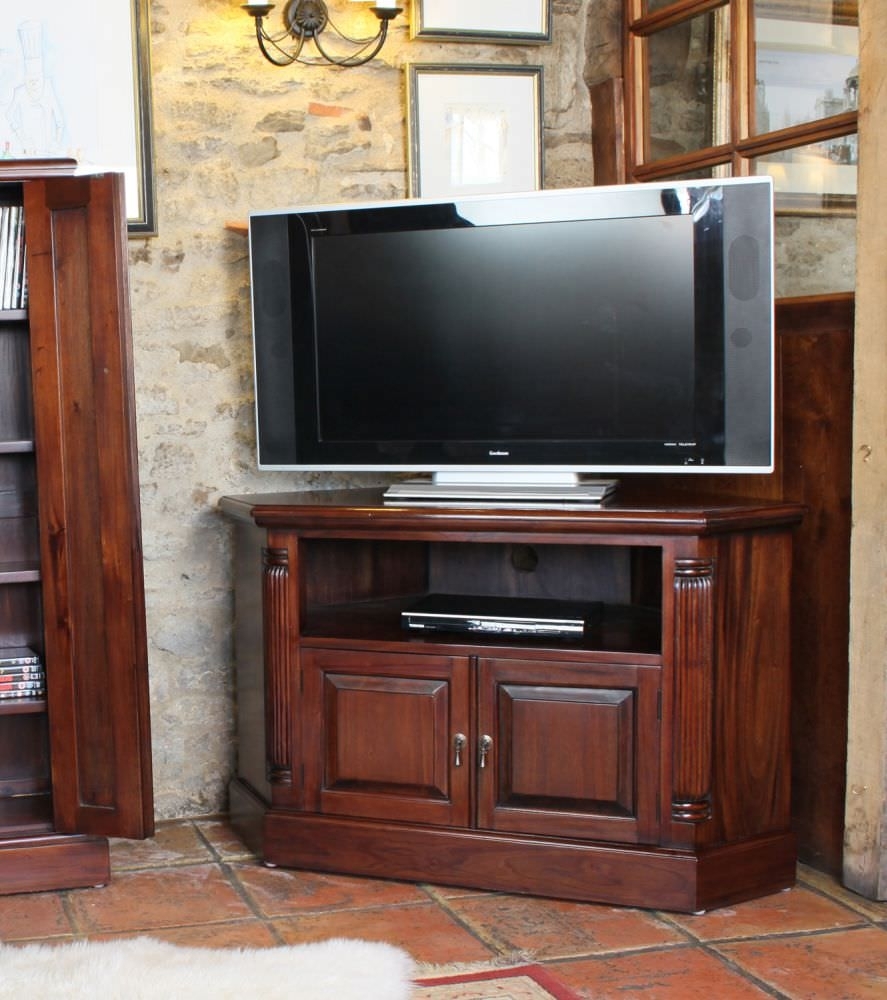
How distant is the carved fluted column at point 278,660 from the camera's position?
115 inches

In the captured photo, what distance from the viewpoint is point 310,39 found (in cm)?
328

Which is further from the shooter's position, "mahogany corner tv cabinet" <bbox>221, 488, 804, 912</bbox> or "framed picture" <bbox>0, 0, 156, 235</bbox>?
"framed picture" <bbox>0, 0, 156, 235</bbox>

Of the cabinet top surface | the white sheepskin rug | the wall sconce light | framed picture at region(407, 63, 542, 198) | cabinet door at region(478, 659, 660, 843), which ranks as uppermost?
the wall sconce light

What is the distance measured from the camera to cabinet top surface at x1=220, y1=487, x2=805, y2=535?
2.62 m

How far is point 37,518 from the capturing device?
3027 millimetres

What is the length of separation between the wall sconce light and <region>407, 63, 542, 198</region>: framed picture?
0.13m

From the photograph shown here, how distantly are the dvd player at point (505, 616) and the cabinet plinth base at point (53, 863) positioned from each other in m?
0.87

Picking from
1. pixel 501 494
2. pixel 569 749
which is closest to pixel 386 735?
pixel 569 749

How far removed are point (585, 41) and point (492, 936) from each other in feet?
7.60

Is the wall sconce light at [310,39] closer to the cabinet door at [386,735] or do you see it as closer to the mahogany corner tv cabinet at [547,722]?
the mahogany corner tv cabinet at [547,722]

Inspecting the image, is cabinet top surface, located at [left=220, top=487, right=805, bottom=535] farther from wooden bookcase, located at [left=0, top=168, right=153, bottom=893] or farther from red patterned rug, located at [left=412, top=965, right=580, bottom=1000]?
red patterned rug, located at [left=412, top=965, right=580, bottom=1000]

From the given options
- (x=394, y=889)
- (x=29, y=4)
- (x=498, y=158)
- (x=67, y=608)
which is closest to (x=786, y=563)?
(x=394, y=889)

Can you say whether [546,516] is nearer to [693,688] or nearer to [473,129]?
[693,688]

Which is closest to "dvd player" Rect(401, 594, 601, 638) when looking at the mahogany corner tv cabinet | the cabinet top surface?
the mahogany corner tv cabinet
